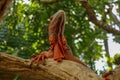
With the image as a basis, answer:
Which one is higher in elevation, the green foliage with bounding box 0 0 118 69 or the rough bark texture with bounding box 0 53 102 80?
the green foliage with bounding box 0 0 118 69

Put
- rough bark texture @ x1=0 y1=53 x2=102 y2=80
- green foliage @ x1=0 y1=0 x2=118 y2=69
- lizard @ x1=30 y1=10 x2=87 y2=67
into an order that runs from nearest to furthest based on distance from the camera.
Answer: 1. rough bark texture @ x1=0 y1=53 x2=102 y2=80
2. lizard @ x1=30 y1=10 x2=87 y2=67
3. green foliage @ x1=0 y1=0 x2=118 y2=69

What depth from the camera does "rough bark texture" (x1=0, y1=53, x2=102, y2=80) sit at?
3199mm

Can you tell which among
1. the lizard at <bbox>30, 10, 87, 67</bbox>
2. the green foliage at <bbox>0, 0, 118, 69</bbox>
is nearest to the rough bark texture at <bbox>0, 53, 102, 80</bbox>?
the lizard at <bbox>30, 10, 87, 67</bbox>

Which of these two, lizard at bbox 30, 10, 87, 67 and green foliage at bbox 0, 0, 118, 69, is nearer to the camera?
lizard at bbox 30, 10, 87, 67

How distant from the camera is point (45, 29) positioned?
6.71 metres

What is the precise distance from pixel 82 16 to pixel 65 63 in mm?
3841

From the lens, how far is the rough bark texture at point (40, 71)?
10.5ft

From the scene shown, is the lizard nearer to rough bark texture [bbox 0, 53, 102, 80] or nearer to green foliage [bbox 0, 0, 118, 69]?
rough bark texture [bbox 0, 53, 102, 80]

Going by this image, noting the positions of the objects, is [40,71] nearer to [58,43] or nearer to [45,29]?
[58,43]

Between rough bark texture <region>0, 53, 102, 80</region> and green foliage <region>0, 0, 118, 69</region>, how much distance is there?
9.77 ft

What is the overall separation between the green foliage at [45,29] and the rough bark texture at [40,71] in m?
2.98

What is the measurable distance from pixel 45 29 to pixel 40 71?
3.53 m

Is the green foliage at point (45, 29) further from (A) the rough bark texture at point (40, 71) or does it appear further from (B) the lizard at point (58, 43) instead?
(A) the rough bark texture at point (40, 71)

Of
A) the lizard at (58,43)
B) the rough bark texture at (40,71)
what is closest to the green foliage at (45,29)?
the lizard at (58,43)
